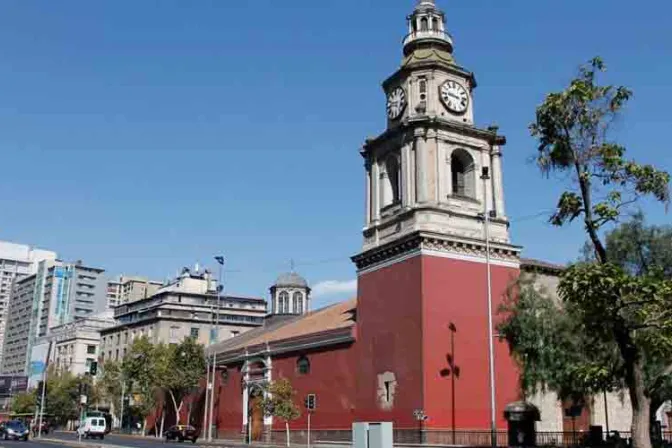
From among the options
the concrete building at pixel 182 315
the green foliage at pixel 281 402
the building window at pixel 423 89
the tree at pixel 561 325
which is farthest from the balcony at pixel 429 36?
the concrete building at pixel 182 315

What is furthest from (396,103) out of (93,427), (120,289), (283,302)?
(120,289)

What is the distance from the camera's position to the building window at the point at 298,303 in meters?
81.2

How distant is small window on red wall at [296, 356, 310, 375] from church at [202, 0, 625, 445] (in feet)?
0.37

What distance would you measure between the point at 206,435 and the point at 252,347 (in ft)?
31.8

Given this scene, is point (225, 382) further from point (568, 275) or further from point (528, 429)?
point (568, 275)

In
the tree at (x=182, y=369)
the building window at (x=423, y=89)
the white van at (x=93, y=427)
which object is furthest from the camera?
the tree at (x=182, y=369)

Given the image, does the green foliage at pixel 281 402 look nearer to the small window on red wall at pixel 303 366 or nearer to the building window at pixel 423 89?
the small window on red wall at pixel 303 366

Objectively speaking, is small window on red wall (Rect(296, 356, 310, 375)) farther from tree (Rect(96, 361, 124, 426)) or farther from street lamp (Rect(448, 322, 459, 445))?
tree (Rect(96, 361, 124, 426))

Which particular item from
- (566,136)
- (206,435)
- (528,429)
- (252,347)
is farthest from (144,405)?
(566,136)

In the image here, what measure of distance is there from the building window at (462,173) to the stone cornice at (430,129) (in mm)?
1412

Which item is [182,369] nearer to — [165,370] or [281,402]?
[165,370]

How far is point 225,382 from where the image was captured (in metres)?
61.5

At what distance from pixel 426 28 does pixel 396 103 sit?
5.49m

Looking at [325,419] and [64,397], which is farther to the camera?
[64,397]
